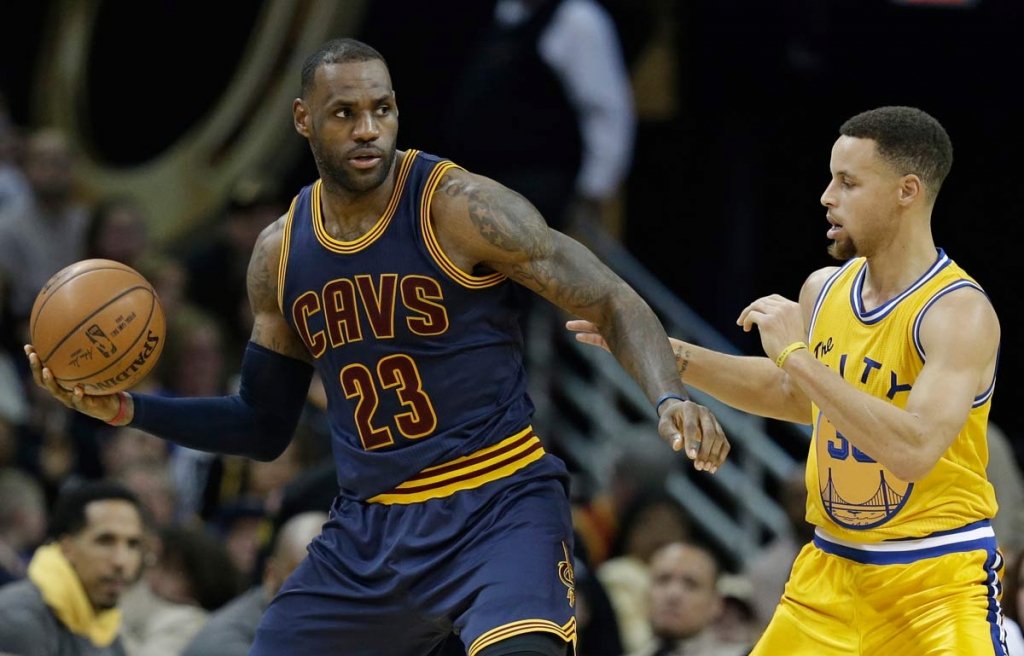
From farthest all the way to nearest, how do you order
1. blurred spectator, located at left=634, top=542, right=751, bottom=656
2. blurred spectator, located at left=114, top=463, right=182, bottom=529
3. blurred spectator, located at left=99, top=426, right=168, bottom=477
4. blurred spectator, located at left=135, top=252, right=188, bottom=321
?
blurred spectator, located at left=135, top=252, right=188, bottom=321 → blurred spectator, located at left=99, top=426, right=168, bottom=477 → blurred spectator, located at left=114, top=463, right=182, bottom=529 → blurred spectator, located at left=634, top=542, right=751, bottom=656

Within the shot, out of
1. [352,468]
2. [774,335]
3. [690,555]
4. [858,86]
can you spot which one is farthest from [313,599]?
[858,86]

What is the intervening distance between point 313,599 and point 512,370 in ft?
3.01

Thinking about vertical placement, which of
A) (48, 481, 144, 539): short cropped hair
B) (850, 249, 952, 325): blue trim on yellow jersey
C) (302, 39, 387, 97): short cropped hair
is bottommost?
(48, 481, 144, 539): short cropped hair

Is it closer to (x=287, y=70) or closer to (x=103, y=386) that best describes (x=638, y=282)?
(x=287, y=70)

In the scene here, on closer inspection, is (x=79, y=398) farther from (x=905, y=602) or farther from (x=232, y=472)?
(x=232, y=472)

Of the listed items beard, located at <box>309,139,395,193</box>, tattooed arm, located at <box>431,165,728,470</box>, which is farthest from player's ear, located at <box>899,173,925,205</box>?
beard, located at <box>309,139,395,193</box>

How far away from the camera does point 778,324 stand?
5480 millimetres

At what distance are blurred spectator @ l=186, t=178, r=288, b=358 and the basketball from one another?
5267 millimetres

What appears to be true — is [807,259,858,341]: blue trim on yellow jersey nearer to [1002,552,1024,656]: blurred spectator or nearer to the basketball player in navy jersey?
the basketball player in navy jersey

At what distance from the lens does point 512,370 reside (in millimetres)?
5914

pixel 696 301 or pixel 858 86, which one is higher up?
pixel 858 86

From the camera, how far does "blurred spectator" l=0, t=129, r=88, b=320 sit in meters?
11.1

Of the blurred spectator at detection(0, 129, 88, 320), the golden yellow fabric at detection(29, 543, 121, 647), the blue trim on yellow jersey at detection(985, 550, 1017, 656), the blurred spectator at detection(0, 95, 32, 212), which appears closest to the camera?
the blue trim on yellow jersey at detection(985, 550, 1017, 656)

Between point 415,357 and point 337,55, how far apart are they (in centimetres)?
94
